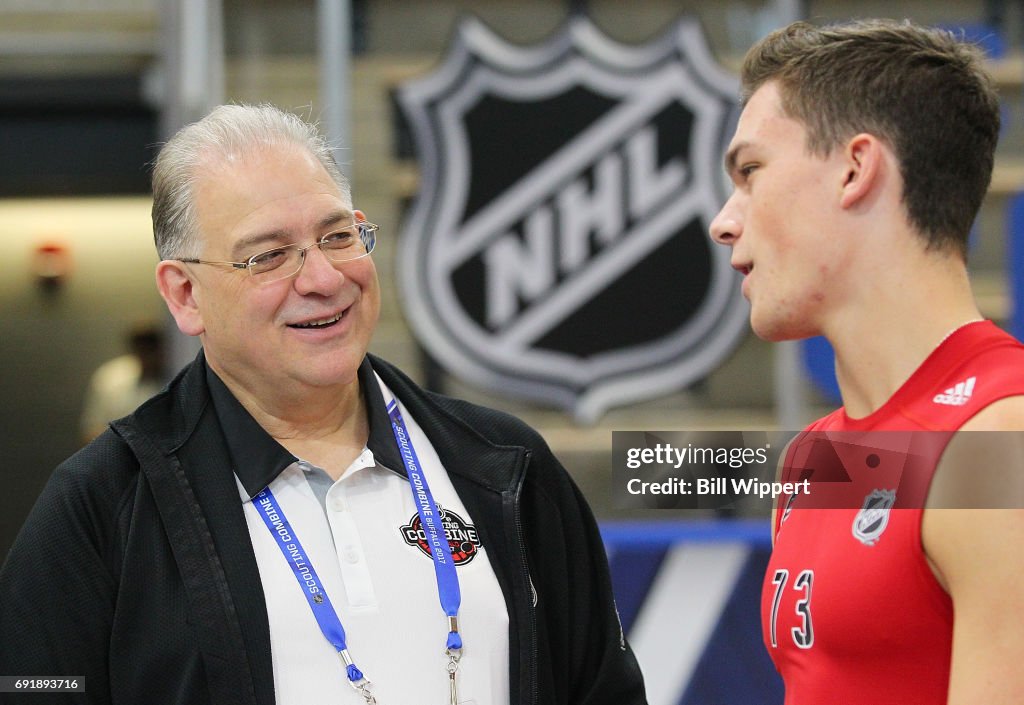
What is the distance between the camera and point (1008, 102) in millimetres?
5418

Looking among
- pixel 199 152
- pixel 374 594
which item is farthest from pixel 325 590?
pixel 199 152

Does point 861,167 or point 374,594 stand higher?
point 861,167

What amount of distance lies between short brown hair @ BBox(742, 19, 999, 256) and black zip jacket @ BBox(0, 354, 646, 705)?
796 mm

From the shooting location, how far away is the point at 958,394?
1635 mm

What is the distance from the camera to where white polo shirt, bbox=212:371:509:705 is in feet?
6.41

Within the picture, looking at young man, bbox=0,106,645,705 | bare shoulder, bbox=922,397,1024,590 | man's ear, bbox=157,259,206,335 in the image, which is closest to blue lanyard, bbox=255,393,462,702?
young man, bbox=0,106,645,705

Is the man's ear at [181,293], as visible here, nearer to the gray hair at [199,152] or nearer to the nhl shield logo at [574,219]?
the gray hair at [199,152]

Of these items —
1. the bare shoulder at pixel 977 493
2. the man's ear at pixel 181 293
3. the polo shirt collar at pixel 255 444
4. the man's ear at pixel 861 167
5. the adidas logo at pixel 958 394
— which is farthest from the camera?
the man's ear at pixel 181 293

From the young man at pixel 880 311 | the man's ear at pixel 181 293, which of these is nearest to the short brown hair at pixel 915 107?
the young man at pixel 880 311

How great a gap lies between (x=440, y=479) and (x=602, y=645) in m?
0.41

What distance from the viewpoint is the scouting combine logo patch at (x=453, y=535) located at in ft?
6.85

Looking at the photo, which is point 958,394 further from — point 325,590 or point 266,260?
point 266,260

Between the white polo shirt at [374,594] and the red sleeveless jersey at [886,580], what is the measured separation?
0.49 meters

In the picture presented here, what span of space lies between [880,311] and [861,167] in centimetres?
20
